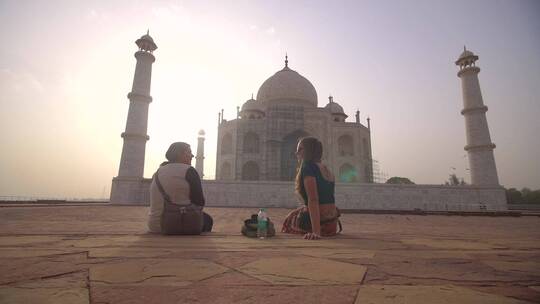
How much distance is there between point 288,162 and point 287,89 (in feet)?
25.5

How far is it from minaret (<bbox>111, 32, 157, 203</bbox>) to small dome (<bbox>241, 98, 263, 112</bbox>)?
10.7 meters

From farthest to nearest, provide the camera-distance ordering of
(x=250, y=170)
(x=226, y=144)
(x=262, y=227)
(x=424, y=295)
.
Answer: (x=226, y=144) → (x=250, y=170) → (x=262, y=227) → (x=424, y=295)

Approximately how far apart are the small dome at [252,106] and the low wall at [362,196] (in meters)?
12.6

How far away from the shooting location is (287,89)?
27.0 m

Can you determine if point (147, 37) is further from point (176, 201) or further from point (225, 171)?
point (176, 201)

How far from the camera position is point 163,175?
Answer: 3586 millimetres

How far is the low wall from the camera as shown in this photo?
16.0 metres

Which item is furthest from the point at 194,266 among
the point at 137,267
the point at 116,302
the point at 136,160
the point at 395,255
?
the point at 136,160

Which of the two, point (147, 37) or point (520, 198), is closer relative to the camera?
point (147, 37)

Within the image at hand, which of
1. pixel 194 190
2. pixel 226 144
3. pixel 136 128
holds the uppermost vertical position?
pixel 226 144

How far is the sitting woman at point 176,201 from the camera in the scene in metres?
3.49

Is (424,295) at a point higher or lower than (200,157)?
lower

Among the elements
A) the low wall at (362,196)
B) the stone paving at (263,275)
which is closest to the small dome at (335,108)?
the low wall at (362,196)

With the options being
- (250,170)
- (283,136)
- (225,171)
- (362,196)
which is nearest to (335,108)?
(283,136)
